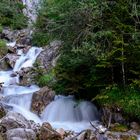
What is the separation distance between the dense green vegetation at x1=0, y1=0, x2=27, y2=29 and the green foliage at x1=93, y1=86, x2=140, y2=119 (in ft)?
48.7

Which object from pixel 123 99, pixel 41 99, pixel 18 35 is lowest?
pixel 41 99

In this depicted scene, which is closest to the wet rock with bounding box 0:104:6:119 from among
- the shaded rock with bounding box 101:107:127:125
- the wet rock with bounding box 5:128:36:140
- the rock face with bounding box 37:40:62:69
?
the wet rock with bounding box 5:128:36:140

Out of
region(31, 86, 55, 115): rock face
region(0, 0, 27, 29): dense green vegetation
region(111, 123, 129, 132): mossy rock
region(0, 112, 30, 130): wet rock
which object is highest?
region(0, 0, 27, 29): dense green vegetation

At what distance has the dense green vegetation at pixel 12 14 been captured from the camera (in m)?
24.5

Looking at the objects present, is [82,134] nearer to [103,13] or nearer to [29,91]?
[103,13]

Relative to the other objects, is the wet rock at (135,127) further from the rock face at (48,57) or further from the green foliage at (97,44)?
the rock face at (48,57)

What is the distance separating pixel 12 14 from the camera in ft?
84.4

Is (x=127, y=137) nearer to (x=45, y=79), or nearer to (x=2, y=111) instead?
(x=2, y=111)

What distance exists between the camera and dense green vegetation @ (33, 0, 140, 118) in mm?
10148

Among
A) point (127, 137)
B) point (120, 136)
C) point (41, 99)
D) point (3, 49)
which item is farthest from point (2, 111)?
point (3, 49)

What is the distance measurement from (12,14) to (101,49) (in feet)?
53.6

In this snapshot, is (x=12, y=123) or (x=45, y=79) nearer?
(x=12, y=123)

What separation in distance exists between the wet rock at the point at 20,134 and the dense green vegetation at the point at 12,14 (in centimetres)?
1580

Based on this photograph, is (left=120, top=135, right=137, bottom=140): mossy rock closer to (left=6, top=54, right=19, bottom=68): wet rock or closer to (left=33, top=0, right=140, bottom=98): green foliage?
(left=33, top=0, right=140, bottom=98): green foliage
